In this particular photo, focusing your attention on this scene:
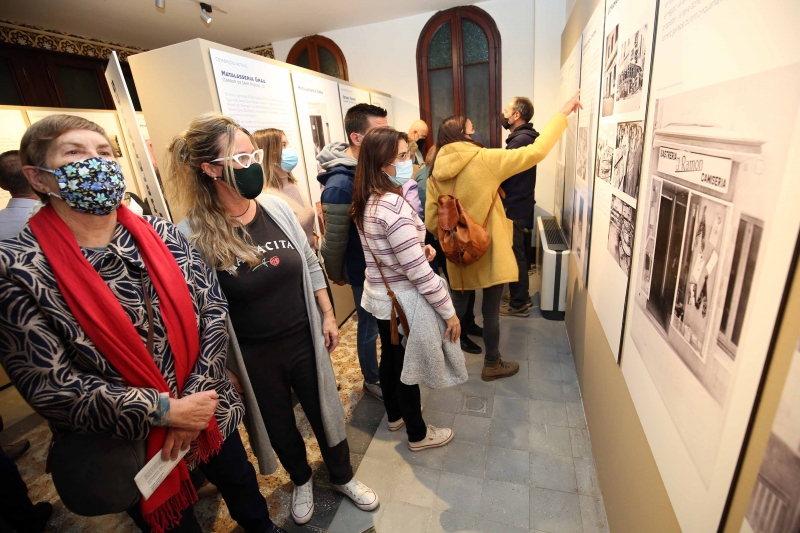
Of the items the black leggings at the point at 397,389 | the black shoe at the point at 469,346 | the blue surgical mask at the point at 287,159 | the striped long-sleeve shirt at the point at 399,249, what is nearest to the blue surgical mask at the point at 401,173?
the striped long-sleeve shirt at the point at 399,249

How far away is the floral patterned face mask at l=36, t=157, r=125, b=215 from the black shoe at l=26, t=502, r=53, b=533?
76.8 inches

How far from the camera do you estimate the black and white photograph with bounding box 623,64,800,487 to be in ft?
2.06

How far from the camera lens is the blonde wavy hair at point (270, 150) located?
240 cm

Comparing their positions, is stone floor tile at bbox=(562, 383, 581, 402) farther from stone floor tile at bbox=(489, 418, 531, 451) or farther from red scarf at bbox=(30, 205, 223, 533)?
red scarf at bbox=(30, 205, 223, 533)

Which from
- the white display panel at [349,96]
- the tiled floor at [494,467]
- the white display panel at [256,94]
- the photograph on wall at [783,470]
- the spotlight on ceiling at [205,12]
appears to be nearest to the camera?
the photograph on wall at [783,470]

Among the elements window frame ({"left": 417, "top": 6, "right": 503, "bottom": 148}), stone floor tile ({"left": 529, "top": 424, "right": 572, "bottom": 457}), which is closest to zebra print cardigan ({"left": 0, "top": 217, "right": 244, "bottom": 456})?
stone floor tile ({"left": 529, "top": 424, "right": 572, "bottom": 457})

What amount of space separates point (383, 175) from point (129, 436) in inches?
48.9

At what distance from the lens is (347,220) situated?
218cm

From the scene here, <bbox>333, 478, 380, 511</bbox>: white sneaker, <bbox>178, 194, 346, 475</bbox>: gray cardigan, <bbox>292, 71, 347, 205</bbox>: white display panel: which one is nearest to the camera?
<bbox>178, 194, 346, 475</bbox>: gray cardigan

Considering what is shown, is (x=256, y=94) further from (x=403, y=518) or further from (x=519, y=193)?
(x=403, y=518)

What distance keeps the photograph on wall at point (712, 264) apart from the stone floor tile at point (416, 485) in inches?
46.9

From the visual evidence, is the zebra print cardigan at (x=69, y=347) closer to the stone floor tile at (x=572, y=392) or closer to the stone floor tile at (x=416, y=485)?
the stone floor tile at (x=416, y=485)

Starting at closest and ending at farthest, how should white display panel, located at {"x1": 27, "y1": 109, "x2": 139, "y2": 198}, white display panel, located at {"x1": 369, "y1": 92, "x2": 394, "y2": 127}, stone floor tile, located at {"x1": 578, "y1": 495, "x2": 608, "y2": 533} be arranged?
stone floor tile, located at {"x1": 578, "y1": 495, "x2": 608, "y2": 533}
white display panel, located at {"x1": 27, "y1": 109, "x2": 139, "y2": 198}
white display panel, located at {"x1": 369, "y1": 92, "x2": 394, "y2": 127}

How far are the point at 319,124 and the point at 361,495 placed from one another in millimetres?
3183
